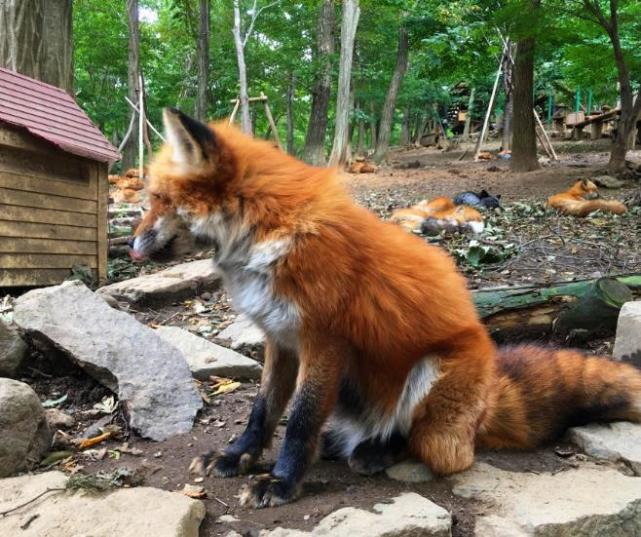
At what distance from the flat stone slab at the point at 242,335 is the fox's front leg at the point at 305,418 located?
1.99 meters

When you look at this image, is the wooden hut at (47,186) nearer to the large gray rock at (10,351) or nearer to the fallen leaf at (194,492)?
the large gray rock at (10,351)

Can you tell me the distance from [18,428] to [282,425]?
148 cm

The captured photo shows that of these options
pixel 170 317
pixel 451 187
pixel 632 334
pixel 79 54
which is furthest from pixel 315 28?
pixel 632 334

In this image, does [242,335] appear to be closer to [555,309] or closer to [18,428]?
[18,428]

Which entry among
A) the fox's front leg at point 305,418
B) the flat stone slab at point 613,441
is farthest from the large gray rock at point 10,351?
the flat stone slab at point 613,441

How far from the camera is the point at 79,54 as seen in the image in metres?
24.1

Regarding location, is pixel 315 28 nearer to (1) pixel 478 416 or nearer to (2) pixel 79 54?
(2) pixel 79 54

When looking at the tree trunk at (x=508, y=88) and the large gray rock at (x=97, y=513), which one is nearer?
the large gray rock at (x=97, y=513)

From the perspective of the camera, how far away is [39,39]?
7523 mm

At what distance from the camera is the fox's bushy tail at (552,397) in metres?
2.84

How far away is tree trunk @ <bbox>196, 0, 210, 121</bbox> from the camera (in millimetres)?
16844

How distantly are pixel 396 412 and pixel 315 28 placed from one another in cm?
2223

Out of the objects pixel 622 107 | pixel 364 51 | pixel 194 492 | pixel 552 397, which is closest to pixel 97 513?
pixel 194 492

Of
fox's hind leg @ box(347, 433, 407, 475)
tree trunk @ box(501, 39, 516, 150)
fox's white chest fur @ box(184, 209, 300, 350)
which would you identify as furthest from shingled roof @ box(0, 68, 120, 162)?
tree trunk @ box(501, 39, 516, 150)
